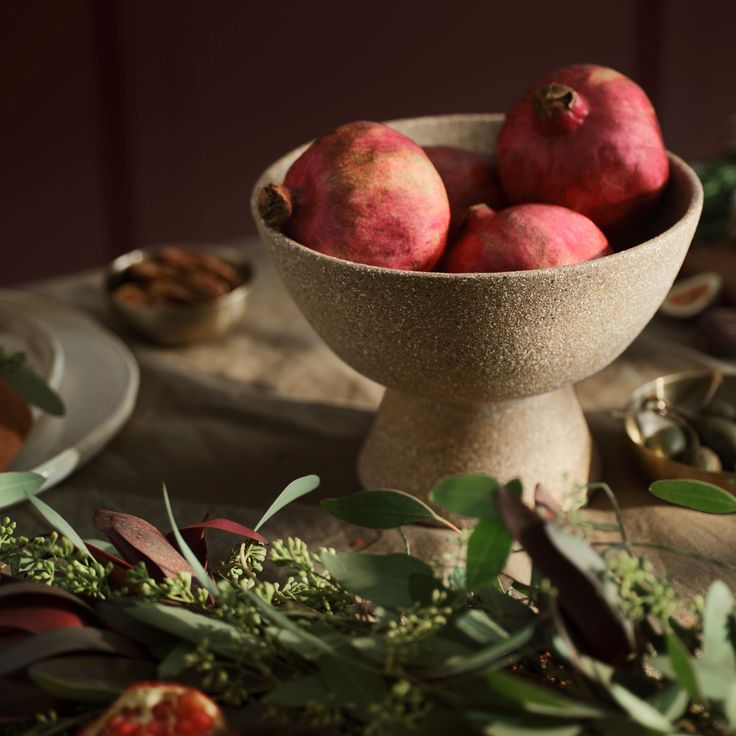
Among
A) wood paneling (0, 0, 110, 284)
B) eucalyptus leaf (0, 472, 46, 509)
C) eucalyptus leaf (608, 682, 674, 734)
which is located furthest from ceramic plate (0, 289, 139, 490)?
wood paneling (0, 0, 110, 284)

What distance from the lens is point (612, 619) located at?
50 cm

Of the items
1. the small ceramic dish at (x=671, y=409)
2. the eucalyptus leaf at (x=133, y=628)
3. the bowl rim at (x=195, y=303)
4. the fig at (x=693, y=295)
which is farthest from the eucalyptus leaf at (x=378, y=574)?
the fig at (x=693, y=295)

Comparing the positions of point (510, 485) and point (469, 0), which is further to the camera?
point (469, 0)

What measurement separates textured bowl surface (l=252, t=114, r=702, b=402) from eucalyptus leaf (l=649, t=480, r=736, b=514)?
157 mm

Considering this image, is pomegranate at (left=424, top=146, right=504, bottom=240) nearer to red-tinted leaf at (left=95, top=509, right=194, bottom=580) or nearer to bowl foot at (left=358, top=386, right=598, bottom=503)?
bowl foot at (left=358, top=386, right=598, bottom=503)

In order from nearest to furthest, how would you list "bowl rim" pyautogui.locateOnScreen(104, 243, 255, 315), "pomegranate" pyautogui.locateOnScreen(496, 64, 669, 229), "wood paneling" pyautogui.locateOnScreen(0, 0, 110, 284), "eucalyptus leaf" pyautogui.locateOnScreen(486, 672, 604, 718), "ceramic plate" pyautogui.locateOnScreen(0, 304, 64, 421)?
"eucalyptus leaf" pyautogui.locateOnScreen(486, 672, 604, 718), "pomegranate" pyautogui.locateOnScreen(496, 64, 669, 229), "ceramic plate" pyautogui.locateOnScreen(0, 304, 64, 421), "bowl rim" pyautogui.locateOnScreen(104, 243, 255, 315), "wood paneling" pyautogui.locateOnScreen(0, 0, 110, 284)

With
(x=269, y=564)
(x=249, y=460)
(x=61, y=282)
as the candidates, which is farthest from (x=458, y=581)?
(x=61, y=282)

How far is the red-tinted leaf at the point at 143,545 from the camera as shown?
614 millimetres

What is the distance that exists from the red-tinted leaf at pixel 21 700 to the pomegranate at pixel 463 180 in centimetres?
51

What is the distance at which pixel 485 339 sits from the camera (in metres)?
0.72

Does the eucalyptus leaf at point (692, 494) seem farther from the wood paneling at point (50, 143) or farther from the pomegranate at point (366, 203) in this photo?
the wood paneling at point (50, 143)

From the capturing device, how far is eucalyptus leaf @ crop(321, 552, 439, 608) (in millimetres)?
572

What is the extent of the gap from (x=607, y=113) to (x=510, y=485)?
0.40 meters

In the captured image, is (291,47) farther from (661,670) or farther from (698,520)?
(661,670)
